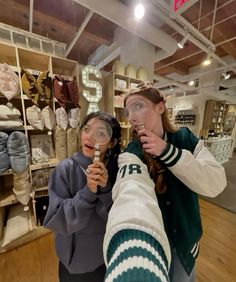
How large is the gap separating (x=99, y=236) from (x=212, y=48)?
127 inches

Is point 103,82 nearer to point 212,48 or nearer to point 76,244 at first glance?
point 212,48

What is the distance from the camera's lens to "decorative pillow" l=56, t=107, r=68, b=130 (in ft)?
5.62

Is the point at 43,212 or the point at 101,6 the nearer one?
the point at 101,6

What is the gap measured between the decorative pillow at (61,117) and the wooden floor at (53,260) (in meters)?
1.42

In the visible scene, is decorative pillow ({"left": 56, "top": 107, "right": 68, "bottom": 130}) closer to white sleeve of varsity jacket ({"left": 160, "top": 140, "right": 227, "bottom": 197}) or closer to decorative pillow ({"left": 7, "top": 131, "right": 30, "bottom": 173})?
decorative pillow ({"left": 7, "top": 131, "right": 30, "bottom": 173})

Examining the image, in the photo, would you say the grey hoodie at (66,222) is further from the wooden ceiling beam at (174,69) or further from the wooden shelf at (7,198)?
the wooden ceiling beam at (174,69)

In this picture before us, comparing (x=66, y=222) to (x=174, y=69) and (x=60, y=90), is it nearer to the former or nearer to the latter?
(x=60, y=90)

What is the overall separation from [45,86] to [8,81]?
13.4 inches

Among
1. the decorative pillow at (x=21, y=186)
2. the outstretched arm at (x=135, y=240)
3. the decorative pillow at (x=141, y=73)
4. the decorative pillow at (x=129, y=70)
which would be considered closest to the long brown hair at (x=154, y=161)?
the outstretched arm at (x=135, y=240)

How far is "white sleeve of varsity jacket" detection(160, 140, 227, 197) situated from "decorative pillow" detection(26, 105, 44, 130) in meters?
1.53

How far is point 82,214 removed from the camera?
0.64 m

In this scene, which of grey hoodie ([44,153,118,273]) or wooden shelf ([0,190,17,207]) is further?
wooden shelf ([0,190,17,207])

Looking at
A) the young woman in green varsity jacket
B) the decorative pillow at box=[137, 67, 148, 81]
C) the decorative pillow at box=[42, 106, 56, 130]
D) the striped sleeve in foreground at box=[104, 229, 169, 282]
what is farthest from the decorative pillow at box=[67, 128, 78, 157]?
the striped sleeve in foreground at box=[104, 229, 169, 282]

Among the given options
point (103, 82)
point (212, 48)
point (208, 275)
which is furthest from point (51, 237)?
point (212, 48)
